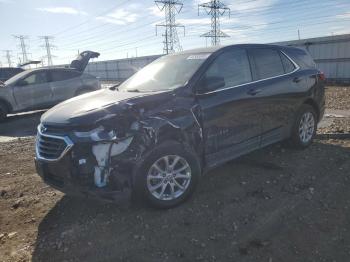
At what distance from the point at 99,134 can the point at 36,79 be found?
931cm

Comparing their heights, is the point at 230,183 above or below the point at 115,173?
below

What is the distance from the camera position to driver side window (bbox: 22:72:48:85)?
11491 mm

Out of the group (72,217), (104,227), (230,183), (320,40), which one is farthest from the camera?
(320,40)

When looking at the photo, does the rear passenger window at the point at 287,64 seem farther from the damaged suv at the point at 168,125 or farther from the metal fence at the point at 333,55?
the metal fence at the point at 333,55

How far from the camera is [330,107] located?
1053 centimetres

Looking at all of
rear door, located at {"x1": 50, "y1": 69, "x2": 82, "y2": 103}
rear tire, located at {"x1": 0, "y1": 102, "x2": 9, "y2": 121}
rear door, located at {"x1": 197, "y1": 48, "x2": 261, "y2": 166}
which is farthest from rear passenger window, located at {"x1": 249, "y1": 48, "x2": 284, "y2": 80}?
rear tire, located at {"x1": 0, "y1": 102, "x2": 9, "y2": 121}

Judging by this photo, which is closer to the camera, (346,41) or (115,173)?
(115,173)

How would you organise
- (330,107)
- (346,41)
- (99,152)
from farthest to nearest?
(346,41) → (330,107) → (99,152)

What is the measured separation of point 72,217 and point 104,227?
494mm

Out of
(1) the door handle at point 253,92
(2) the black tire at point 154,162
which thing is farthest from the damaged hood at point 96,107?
(1) the door handle at point 253,92

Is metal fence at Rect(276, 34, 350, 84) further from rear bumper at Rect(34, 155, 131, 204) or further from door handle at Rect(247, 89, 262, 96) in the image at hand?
rear bumper at Rect(34, 155, 131, 204)

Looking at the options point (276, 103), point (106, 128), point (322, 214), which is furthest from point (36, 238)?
point (276, 103)

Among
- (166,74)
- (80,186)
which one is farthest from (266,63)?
(80,186)

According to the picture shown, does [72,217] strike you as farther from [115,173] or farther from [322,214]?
[322,214]
